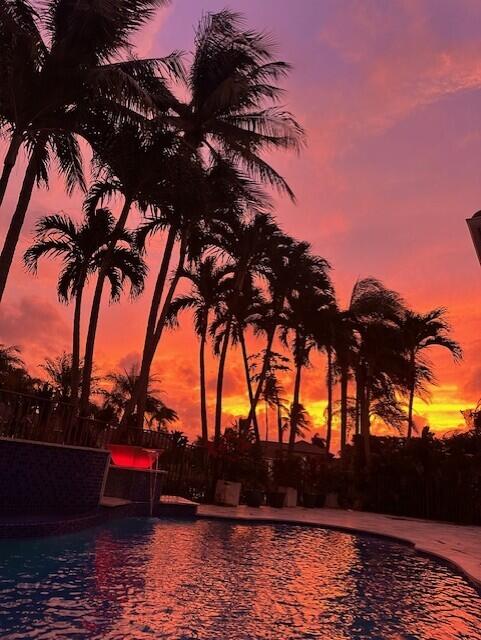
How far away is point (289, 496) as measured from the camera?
16656mm

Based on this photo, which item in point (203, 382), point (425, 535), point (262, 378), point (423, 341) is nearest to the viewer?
point (425, 535)

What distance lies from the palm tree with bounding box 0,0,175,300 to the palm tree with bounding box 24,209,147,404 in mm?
4512

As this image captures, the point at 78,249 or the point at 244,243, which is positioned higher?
the point at 244,243

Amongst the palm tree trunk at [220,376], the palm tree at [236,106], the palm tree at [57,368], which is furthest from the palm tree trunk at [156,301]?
the palm tree at [57,368]

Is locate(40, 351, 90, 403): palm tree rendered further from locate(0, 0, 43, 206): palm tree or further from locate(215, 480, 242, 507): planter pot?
locate(0, 0, 43, 206): palm tree

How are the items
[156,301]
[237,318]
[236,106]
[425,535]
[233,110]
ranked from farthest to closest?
[237,318]
[233,110]
[236,106]
[156,301]
[425,535]

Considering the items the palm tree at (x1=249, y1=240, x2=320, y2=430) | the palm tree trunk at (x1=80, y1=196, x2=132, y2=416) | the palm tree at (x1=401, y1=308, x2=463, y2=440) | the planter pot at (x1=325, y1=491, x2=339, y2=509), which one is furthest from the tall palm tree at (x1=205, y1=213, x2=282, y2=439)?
the palm tree at (x1=401, y1=308, x2=463, y2=440)

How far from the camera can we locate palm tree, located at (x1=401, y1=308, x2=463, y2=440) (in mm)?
22812

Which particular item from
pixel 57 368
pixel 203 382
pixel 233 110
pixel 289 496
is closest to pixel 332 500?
pixel 289 496

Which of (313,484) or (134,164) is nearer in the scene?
(134,164)

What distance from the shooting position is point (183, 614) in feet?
13.7

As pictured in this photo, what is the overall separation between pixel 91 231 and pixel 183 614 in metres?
12.8

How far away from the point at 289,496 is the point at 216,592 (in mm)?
12150

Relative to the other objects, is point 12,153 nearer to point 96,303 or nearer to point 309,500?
point 96,303
